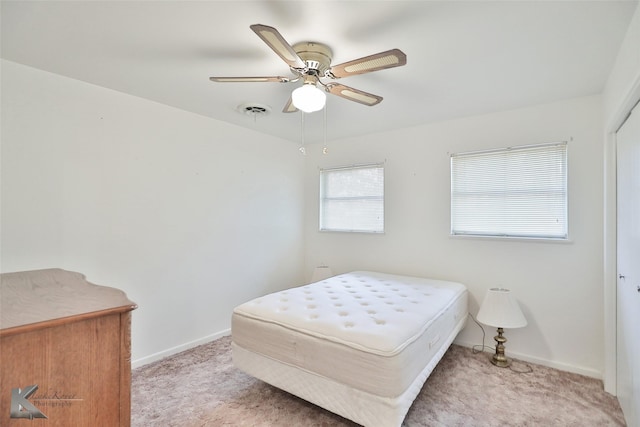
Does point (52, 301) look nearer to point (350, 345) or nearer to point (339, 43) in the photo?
point (350, 345)

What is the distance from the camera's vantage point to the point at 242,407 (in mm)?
2080

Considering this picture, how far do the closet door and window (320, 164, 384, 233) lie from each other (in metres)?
2.11

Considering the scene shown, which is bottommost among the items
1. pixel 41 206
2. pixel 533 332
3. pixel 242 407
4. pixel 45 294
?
pixel 242 407

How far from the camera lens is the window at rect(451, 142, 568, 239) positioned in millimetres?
2732

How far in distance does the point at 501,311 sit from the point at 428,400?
106 centimetres

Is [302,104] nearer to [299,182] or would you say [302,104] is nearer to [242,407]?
[242,407]

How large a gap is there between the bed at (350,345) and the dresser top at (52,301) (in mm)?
1131

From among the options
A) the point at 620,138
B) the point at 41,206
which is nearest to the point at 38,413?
the point at 41,206

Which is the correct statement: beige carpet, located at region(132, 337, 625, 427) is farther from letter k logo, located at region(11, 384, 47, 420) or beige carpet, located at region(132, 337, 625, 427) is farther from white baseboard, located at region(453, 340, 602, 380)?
letter k logo, located at region(11, 384, 47, 420)

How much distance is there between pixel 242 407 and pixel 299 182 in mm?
2882

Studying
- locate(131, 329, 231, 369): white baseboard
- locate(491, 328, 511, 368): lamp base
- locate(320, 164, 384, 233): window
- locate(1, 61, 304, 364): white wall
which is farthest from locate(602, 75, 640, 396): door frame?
locate(131, 329, 231, 369): white baseboard

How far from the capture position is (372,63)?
1.63m

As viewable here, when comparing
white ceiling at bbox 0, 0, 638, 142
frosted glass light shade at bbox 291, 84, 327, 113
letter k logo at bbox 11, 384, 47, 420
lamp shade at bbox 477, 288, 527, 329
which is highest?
white ceiling at bbox 0, 0, 638, 142

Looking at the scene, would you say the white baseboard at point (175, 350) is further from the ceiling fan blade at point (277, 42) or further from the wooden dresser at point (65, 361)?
the ceiling fan blade at point (277, 42)
